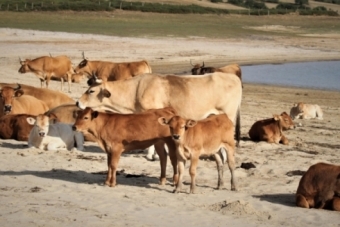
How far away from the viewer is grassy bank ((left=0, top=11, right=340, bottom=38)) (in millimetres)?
55125

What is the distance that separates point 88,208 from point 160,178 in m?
2.34

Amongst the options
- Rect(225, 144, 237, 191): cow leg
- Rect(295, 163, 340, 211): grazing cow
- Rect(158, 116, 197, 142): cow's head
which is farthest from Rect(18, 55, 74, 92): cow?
Rect(295, 163, 340, 211): grazing cow

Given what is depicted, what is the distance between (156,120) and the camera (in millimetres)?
12562

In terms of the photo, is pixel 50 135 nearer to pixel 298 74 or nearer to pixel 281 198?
pixel 281 198

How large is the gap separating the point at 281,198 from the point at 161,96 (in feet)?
14.7

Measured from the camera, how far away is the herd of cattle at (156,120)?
11.9 meters

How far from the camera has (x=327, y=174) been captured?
11.1 m

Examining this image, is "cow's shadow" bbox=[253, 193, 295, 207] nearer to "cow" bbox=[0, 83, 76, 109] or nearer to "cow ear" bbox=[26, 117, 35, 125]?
"cow ear" bbox=[26, 117, 35, 125]

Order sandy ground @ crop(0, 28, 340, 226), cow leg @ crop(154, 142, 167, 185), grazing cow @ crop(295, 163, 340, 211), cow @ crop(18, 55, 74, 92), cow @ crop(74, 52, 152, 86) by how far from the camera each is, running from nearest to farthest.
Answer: sandy ground @ crop(0, 28, 340, 226) < grazing cow @ crop(295, 163, 340, 211) < cow leg @ crop(154, 142, 167, 185) < cow @ crop(74, 52, 152, 86) < cow @ crop(18, 55, 74, 92)

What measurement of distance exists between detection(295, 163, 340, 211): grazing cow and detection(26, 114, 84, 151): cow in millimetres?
5567

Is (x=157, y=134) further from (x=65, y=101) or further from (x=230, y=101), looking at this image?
(x=65, y=101)

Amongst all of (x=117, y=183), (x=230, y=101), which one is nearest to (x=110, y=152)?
(x=117, y=183)

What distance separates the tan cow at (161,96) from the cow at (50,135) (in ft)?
1.98

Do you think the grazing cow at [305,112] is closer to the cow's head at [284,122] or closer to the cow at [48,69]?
the cow's head at [284,122]
